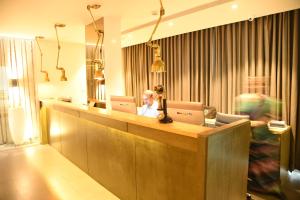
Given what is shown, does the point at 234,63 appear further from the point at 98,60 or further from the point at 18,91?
the point at 18,91

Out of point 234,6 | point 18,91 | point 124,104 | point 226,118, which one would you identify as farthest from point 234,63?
point 18,91

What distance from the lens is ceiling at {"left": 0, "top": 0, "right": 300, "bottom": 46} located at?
9.33ft

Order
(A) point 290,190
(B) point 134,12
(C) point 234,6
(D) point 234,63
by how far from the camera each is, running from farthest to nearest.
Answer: (D) point 234,63 → (B) point 134,12 → (C) point 234,6 → (A) point 290,190

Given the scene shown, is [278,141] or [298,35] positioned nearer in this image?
[278,141]

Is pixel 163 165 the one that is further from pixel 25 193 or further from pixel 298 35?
pixel 298 35

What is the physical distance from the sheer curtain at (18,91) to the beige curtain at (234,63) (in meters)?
2.86

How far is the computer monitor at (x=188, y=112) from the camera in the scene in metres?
2.14

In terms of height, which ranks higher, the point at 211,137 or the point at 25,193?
the point at 211,137

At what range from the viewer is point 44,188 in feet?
9.14

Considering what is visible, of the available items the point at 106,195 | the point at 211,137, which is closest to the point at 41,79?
the point at 106,195

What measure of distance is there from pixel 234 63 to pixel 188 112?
2237mm

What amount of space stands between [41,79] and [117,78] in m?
2.74

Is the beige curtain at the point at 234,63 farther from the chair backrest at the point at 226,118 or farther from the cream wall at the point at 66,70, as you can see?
the cream wall at the point at 66,70

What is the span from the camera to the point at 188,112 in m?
2.23
